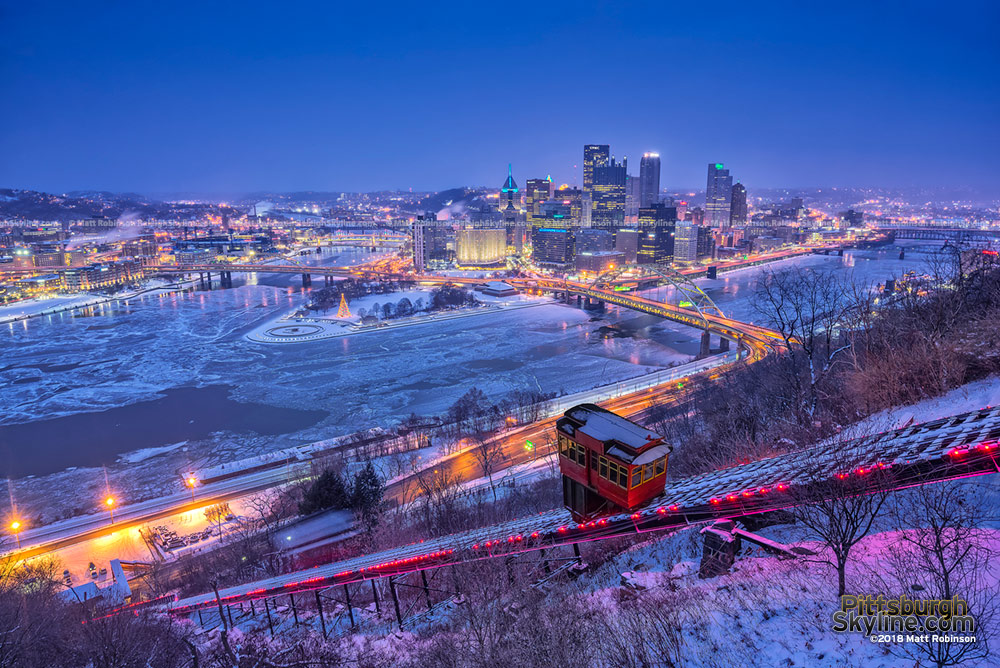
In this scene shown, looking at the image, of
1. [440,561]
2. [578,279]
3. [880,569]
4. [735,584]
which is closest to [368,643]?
[440,561]

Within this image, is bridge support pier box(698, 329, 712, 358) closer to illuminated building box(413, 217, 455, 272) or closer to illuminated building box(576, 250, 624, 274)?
illuminated building box(576, 250, 624, 274)

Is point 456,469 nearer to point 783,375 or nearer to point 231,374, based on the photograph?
point 783,375

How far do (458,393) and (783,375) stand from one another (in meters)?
12.9

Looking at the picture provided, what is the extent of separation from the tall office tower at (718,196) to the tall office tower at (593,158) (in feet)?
99.8

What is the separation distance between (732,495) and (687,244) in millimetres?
79867

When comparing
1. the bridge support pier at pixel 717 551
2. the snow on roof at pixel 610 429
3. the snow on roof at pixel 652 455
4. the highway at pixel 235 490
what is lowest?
the highway at pixel 235 490

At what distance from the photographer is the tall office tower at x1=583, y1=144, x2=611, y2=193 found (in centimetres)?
12862

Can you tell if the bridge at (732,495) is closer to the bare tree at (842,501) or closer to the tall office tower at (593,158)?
the bare tree at (842,501)

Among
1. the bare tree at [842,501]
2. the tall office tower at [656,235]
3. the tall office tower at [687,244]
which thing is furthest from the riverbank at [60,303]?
the tall office tower at [687,244]

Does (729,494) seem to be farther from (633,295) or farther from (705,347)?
(633,295)

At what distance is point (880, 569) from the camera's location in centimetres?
446

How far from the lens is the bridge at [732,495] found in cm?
462

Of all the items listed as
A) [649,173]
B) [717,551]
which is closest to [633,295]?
[717,551]

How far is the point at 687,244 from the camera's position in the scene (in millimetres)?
79750
